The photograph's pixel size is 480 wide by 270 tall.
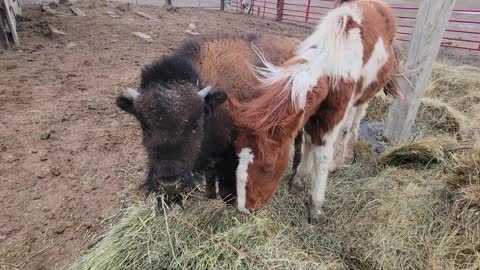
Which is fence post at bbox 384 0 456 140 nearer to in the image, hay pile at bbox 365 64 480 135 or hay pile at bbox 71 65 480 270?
hay pile at bbox 71 65 480 270

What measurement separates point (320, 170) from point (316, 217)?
50 cm

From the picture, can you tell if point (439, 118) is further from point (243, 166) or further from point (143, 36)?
point (143, 36)

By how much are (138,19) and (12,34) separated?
4183 mm

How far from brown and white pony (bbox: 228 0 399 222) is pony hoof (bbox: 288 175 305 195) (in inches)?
14.5

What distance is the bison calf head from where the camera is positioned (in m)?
2.06

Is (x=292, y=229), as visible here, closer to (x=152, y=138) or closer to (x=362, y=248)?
(x=362, y=248)

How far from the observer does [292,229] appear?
115 inches

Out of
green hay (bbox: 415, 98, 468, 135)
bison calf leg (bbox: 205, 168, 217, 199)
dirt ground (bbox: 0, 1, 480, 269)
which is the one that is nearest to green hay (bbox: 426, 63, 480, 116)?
green hay (bbox: 415, 98, 468, 135)

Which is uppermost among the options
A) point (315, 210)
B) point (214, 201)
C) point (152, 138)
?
point (152, 138)

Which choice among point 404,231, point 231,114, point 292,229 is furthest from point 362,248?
point 231,114

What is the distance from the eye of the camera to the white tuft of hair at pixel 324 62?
2.57 m

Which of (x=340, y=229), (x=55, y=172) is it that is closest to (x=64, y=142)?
(x=55, y=172)

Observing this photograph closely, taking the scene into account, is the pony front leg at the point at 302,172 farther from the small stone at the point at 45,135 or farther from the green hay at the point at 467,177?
the small stone at the point at 45,135

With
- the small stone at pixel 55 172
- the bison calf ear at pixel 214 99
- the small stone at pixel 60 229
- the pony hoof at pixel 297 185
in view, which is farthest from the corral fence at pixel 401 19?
the small stone at pixel 60 229
